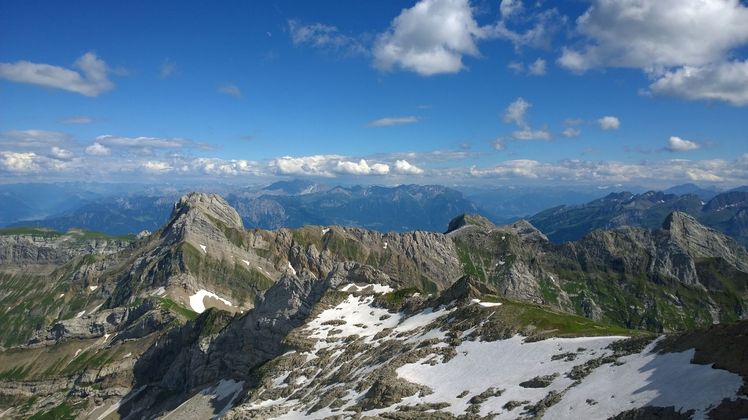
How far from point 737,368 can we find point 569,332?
1126 inches

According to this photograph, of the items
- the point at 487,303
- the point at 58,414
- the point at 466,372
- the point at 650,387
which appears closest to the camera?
the point at 650,387

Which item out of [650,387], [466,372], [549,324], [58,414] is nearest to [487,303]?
[549,324]

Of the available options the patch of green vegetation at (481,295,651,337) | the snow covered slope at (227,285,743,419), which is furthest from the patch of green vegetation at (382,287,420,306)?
the patch of green vegetation at (481,295,651,337)

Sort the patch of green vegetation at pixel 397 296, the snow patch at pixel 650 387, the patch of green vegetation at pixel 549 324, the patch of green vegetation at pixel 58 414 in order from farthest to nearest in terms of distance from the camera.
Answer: the patch of green vegetation at pixel 58 414, the patch of green vegetation at pixel 397 296, the patch of green vegetation at pixel 549 324, the snow patch at pixel 650 387

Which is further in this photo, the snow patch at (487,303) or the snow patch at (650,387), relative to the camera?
the snow patch at (487,303)

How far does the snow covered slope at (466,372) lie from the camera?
4369cm

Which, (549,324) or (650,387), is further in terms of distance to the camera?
(549,324)


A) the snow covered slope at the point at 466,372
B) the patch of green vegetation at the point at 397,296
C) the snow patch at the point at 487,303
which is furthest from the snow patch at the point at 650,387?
the patch of green vegetation at the point at 397,296

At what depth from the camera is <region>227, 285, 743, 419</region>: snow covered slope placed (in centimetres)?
4369

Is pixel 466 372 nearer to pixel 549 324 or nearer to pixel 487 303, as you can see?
pixel 549 324

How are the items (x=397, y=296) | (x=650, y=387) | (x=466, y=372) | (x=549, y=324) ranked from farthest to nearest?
(x=397, y=296), (x=549, y=324), (x=466, y=372), (x=650, y=387)

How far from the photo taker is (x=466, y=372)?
65.8m

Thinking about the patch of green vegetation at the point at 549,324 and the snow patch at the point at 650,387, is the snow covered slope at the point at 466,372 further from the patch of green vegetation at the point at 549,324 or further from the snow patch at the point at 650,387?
the patch of green vegetation at the point at 549,324

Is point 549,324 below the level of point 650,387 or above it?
below
